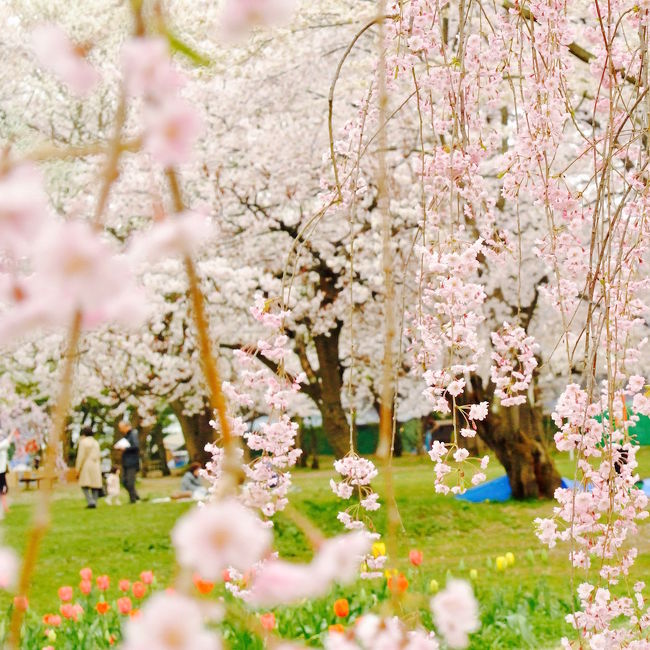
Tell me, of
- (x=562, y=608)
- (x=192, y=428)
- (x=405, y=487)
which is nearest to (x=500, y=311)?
(x=405, y=487)

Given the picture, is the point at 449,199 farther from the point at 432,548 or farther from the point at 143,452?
the point at 143,452

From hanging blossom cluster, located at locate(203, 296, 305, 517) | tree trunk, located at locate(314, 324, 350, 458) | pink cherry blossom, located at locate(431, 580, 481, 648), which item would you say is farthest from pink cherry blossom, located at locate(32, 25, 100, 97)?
tree trunk, located at locate(314, 324, 350, 458)

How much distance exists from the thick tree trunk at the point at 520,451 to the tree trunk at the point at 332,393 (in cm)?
139

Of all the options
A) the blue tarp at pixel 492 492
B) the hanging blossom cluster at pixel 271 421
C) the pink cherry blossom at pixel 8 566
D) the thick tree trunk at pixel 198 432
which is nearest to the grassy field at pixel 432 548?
the blue tarp at pixel 492 492

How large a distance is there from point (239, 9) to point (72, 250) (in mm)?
174

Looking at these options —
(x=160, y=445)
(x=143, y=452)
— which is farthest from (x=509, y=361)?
(x=160, y=445)

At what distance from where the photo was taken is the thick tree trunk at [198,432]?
14.6 m

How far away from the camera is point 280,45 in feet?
26.3

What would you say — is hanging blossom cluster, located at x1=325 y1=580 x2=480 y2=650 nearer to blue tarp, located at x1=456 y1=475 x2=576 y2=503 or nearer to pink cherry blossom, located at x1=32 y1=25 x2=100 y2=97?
pink cherry blossom, located at x1=32 y1=25 x2=100 y2=97

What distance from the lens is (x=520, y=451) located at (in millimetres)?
9523

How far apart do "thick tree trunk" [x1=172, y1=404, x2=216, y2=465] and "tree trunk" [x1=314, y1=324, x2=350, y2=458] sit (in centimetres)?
376

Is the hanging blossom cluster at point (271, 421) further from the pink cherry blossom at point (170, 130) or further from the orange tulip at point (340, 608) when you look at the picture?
the pink cherry blossom at point (170, 130)

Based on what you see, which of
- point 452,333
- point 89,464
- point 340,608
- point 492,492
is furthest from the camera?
point 89,464

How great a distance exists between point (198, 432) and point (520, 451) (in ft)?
24.0
